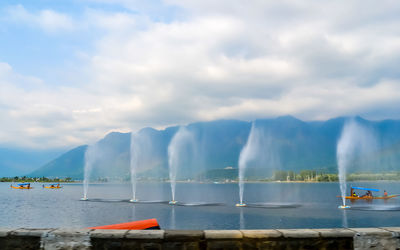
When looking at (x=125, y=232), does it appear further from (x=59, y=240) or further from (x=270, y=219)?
(x=270, y=219)

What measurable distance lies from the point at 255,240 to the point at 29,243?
16.3ft

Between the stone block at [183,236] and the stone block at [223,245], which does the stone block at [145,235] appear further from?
the stone block at [223,245]

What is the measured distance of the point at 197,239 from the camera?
21.8ft

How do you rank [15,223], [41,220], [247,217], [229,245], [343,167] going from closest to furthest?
[229,245] < [15,223] < [41,220] < [247,217] < [343,167]

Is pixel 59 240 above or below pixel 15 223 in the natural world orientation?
above

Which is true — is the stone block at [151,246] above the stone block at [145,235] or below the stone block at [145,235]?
below

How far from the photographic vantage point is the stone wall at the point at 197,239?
21.7ft

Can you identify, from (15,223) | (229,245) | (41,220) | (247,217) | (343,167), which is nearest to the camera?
(229,245)

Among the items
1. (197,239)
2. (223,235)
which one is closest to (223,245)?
(223,235)

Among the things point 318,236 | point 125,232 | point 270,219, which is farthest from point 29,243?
point 270,219

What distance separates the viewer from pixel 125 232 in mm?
6773

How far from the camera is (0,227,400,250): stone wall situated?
260 inches

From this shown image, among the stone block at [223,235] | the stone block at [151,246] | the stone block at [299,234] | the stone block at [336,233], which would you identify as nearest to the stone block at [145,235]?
the stone block at [151,246]

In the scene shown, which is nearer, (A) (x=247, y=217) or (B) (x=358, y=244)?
(B) (x=358, y=244)
